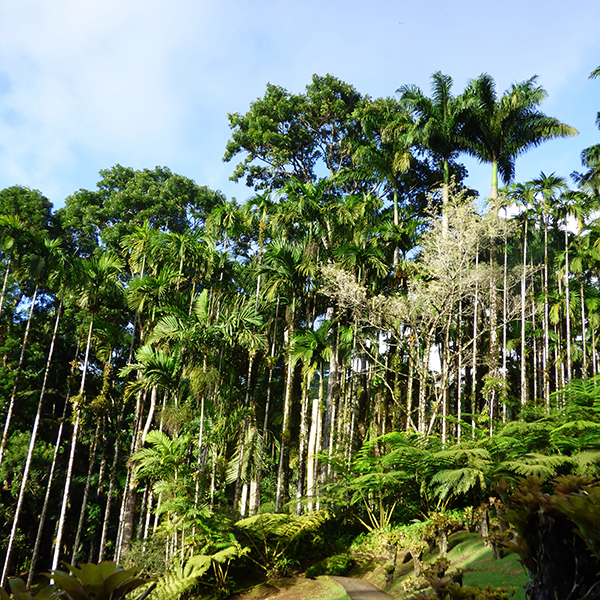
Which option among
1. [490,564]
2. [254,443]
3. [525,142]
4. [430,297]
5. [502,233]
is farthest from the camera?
[525,142]

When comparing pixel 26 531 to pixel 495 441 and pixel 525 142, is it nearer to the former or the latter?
pixel 495 441

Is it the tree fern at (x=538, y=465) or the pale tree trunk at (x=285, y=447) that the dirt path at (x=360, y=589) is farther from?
the pale tree trunk at (x=285, y=447)

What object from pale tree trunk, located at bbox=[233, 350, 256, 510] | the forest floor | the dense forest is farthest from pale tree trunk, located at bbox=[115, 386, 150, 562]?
the forest floor

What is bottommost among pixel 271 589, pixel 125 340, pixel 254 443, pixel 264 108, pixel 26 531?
pixel 26 531

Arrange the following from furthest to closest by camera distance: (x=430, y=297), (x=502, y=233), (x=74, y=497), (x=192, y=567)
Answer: (x=74, y=497)
(x=502, y=233)
(x=430, y=297)
(x=192, y=567)

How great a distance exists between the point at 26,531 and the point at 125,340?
8225 millimetres

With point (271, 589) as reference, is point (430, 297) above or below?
above

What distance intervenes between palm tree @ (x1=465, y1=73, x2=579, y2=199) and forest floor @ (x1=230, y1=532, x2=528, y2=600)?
1240 cm

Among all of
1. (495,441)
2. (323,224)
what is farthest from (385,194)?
(495,441)

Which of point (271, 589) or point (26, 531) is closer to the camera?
point (271, 589)

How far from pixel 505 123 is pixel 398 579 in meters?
15.3

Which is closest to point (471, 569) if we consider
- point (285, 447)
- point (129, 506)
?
point (285, 447)

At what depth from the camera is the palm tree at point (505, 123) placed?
1697cm

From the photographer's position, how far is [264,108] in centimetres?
2312
